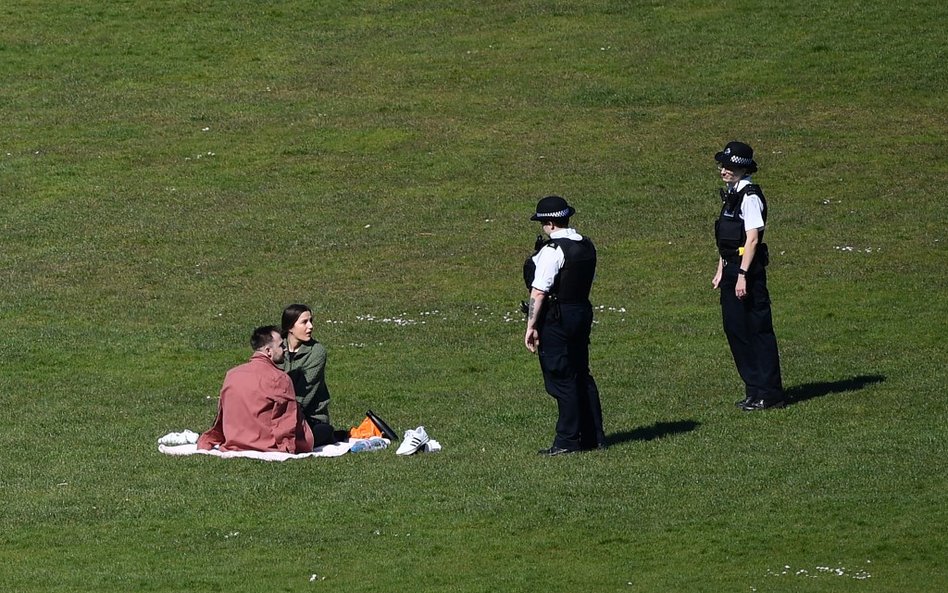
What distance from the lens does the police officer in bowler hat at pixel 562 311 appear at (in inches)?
519

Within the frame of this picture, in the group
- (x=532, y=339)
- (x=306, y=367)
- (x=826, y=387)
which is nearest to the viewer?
(x=532, y=339)

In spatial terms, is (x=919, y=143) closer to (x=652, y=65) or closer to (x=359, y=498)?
(x=652, y=65)

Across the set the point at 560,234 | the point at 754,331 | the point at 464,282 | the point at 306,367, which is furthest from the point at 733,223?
the point at 464,282

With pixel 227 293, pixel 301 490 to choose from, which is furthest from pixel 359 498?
pixel 227 293

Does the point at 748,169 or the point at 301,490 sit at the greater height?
the point at 748,169

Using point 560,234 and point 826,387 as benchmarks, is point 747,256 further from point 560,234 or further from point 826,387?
point 560,234

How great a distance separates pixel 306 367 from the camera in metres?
14.4

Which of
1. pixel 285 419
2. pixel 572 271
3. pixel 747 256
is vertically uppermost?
pixel 572 271

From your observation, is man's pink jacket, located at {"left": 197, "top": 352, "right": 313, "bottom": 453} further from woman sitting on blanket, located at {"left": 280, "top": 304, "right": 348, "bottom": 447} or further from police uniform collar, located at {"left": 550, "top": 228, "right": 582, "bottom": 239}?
police uniform collar, located at {"left": 550, "top": 228, "right": 582, "bottom": 239}

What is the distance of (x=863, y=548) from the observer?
10656 mm

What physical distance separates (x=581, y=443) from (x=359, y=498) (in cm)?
234

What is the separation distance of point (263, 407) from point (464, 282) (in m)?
9.95

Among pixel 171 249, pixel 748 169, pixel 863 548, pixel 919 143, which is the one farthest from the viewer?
pixel 919 143

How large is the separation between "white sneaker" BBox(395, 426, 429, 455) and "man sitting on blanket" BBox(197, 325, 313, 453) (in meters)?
0.85
